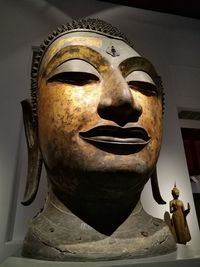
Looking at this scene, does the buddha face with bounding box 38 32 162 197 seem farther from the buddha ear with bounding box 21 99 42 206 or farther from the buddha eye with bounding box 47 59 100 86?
the buddha ear with bounding box 21 99 42 206

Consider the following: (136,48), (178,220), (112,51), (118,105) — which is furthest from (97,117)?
(136,48)

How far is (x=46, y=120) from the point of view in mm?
954

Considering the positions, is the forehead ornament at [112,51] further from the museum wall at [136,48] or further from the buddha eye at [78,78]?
the museum wall at [136,48]

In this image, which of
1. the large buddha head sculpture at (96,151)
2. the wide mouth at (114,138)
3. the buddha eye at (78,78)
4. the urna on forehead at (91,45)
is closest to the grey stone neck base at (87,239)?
the large buddha head sculpture at (96,151)

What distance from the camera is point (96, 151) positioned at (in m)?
0.84

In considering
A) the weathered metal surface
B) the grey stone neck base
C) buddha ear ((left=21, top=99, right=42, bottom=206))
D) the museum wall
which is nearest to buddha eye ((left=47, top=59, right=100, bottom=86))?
buddha ear ((left=21, top=99, right=42, bottom=206))

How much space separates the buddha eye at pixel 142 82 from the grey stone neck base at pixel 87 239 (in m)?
0.46

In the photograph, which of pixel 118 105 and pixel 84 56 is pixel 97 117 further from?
pixel 84 56

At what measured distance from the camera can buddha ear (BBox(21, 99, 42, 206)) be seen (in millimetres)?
1150

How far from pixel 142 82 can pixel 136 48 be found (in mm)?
1257

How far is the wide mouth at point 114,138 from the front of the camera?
85cm

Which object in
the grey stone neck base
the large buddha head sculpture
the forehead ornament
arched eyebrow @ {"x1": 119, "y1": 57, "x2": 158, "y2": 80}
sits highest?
the forehead ornament

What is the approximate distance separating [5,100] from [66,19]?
2.87 ft

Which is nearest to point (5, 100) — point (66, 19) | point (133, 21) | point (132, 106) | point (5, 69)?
point (5, 69)
